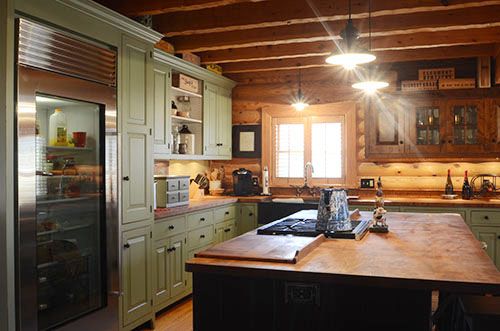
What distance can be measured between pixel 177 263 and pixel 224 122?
7.25 feet

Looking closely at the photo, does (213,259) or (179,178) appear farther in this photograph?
(179,178)

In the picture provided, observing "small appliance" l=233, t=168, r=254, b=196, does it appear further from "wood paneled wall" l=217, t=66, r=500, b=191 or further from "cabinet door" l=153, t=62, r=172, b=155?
"cabinet door" l=153, t=62, r=172, b=155

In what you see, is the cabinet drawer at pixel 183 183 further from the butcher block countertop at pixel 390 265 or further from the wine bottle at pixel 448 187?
the wine bottle at pixel 448 187

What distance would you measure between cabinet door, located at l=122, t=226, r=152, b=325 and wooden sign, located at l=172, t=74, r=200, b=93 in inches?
67.8

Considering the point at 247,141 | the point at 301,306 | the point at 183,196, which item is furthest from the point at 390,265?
the point at 247,141

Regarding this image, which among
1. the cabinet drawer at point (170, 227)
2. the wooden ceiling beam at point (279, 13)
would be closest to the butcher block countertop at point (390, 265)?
the cabinet drawer at point (170, 227)

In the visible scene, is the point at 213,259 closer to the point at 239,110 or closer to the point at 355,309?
the point at 355,309

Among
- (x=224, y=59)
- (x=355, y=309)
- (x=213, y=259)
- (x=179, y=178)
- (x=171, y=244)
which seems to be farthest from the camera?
(x=224, y=59)

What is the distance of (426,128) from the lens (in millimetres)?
5508

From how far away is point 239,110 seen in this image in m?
6.38

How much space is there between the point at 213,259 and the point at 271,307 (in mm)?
323

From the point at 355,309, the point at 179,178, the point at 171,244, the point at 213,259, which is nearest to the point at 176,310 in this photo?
the point at 171,244

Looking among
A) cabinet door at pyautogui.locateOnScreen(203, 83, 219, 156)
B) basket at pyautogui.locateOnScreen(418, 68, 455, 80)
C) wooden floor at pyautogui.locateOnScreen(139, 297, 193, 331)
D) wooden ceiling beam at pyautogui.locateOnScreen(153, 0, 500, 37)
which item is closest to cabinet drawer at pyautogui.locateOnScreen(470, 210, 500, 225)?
basket at pyautogui.locateOnScreen(418, 68, 455, 80)

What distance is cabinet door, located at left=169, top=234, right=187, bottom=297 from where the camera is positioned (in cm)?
431
